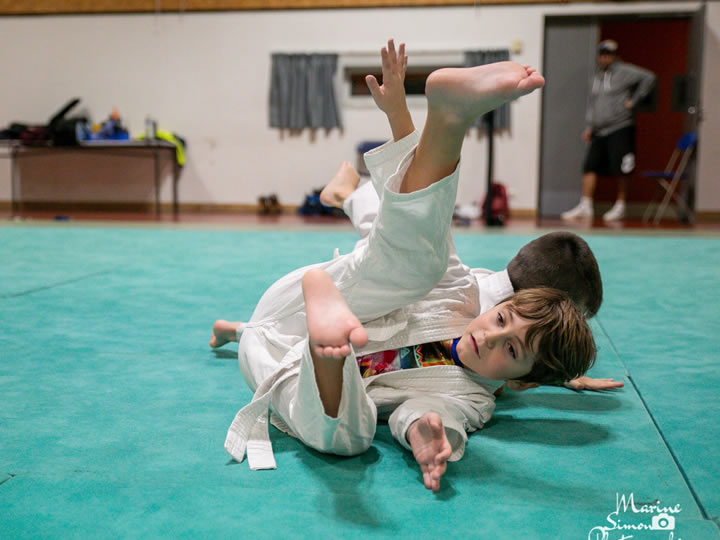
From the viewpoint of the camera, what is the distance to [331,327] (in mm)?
906

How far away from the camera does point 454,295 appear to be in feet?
4.33

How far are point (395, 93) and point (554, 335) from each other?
0.50 meters

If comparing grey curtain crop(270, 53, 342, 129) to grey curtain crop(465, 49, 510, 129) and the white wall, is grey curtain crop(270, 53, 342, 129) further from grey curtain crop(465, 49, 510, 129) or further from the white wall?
grey curtain crop(465, 49, 510, 129)

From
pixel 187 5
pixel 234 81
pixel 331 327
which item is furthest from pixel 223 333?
pixel 187 5

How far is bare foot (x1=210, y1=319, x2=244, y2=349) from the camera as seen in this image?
174 centimetres

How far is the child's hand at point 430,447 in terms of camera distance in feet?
3.17

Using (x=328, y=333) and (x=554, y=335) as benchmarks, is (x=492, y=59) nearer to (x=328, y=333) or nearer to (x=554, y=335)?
(x=554, y=335)

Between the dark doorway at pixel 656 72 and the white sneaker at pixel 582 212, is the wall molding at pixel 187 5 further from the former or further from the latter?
the white sneaker at pixel 582 212

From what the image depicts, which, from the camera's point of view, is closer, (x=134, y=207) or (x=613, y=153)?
(x=613, y=153)

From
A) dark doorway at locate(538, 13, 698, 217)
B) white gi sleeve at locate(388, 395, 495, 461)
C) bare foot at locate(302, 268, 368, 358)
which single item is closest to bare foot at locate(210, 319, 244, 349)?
white gi sleeve at locate(388, 395, 495, 461)

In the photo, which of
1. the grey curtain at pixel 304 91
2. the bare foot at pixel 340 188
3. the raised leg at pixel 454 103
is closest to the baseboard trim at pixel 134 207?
the grey curtain at pixel 304 91

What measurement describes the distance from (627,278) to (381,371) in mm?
2019

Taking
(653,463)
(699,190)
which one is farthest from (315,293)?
(699,190)

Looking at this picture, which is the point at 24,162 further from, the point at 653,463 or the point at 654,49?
the point at 653,463
